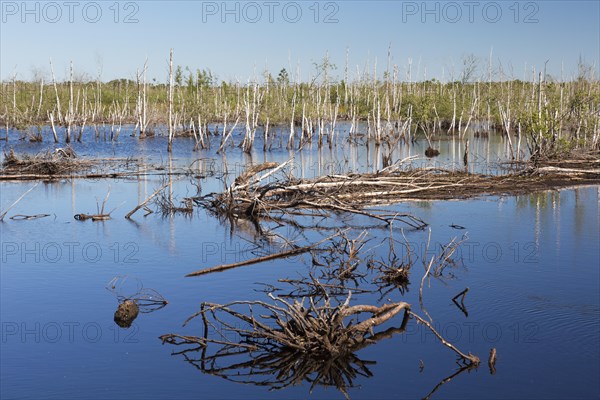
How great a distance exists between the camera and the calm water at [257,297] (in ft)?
24.4

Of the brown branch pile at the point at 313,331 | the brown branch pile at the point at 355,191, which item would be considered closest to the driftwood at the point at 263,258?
the brown branch pile at the point at 355,191

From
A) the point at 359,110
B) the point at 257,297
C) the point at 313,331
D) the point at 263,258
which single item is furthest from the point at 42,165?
the point at 359,110

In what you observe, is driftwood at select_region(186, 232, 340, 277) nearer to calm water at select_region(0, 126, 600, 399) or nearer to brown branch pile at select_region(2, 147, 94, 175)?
calm water at select_region(0, 126, 600, 399)

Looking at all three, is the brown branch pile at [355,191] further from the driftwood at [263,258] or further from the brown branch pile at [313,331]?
the brown branch pile at [313,331]

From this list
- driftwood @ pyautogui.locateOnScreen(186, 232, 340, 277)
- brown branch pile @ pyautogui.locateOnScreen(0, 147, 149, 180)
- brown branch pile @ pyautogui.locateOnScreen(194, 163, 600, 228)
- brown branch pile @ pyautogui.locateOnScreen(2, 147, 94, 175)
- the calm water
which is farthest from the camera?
brown branch pile @ pyautogui.locateOnScreen(2, 147, 94, 175)

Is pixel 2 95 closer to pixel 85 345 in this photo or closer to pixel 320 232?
pixel 320 232

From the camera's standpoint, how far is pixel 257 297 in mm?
10297

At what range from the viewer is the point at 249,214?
1697 cm

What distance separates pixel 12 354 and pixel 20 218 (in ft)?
30.7

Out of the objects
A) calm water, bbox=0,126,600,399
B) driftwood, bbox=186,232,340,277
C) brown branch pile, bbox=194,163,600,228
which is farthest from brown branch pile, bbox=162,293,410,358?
brown branch pile, bbox=194,163,600,228

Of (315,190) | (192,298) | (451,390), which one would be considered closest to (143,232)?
(315,190)

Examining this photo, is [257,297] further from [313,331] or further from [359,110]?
[359,110]

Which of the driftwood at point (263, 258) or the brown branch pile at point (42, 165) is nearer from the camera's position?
the driftwood at point (263, 258)

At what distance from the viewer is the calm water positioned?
744 centimetres
